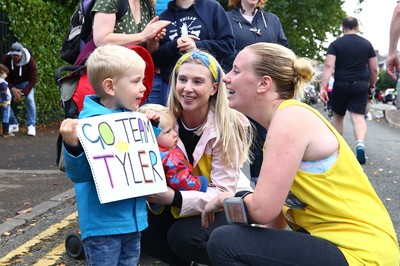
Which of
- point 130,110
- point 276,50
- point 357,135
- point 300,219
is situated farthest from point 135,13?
point 357,135

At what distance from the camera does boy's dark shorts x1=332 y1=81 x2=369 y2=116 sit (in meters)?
9.68

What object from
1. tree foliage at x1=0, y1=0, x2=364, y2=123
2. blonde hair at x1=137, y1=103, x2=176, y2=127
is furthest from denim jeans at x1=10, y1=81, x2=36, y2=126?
blonde hair at x1=137, y1=103, x2=176, y2=127

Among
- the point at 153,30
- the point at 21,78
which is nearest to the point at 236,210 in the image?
the point at 153,30

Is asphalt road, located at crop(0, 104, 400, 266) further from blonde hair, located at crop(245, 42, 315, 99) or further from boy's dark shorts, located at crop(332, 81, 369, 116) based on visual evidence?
blonde hair, located at crop(245, 42, 315, 99)

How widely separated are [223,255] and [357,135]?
Result: 22.7ft

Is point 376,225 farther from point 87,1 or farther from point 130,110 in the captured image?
point 87,1

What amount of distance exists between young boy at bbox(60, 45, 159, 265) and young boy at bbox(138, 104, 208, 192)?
40 centimetres

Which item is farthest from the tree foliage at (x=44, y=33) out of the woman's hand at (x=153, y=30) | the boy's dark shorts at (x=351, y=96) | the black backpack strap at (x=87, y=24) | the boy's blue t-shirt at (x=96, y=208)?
the boy's blue t-shirt at (x=96, y=208)

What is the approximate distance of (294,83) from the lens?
3107 mm

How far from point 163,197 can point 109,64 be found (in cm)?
81

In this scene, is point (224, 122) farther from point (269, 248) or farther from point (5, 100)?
point (5, 100)

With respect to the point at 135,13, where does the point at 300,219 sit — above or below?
below

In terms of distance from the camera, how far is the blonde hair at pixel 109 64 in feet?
10.7

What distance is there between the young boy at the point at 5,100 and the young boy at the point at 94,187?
10034 millimetres
